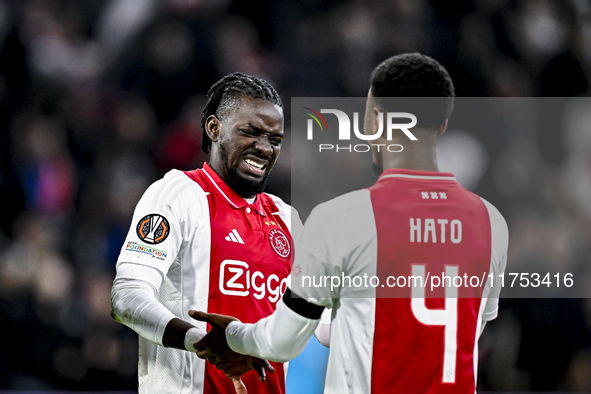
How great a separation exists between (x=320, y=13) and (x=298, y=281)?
16.7 ft

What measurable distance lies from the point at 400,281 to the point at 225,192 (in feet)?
4.11

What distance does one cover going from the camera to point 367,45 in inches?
250

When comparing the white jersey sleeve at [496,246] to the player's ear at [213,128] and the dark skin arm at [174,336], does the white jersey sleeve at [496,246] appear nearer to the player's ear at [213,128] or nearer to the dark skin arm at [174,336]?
the dark skin arm at [174,336]

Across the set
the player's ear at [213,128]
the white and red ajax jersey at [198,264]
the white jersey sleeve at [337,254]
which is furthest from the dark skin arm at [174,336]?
the player's ear at [213,128]

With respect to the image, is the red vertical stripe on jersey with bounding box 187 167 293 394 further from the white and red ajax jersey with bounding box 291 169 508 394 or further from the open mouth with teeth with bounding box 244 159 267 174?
the white and red ajax jersey with bounding box 291 169 508 394

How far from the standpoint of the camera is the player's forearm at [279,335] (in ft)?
6.47

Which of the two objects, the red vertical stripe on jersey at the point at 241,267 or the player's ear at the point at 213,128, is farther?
the player's ear at the point at 213,128

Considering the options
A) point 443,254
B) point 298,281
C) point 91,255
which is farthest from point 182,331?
point 91,255

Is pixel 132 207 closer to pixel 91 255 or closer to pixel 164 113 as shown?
pixel 91 255

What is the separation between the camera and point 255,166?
2957 mm

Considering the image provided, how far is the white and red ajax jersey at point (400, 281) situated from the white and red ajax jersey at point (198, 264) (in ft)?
2.62

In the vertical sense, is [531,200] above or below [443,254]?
above

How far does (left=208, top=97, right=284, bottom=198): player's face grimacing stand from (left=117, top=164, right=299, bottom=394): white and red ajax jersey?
0.10 m

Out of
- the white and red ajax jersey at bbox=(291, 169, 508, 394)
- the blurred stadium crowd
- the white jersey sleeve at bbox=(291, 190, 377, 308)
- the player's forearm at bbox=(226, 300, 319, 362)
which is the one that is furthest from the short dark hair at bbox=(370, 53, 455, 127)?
the blurred stadium crowd
